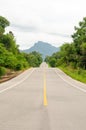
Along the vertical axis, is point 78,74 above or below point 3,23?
below

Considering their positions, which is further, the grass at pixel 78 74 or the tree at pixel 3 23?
the tree at pixel 3 23

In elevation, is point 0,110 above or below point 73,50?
below

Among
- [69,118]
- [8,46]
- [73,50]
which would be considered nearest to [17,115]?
[69,118]

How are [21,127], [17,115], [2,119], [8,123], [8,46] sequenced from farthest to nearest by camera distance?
[8,46]
[17,115]
[2,119]
[8,123]
[21,127]

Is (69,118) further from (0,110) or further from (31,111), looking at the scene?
(0,110)

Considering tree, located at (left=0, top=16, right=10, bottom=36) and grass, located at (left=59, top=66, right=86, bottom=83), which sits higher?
tree, located at (left=0, top=16, right=10, bottom=36)

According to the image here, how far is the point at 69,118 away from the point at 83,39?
61.2m

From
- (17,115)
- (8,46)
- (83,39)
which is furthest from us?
(8,46)

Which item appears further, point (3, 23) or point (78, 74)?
point (3, 23)

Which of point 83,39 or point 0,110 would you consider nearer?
point 0,110

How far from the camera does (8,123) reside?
9.72 m

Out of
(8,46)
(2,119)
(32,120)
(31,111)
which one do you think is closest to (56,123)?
(32,120)

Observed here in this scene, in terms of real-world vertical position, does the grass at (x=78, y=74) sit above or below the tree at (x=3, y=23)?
below

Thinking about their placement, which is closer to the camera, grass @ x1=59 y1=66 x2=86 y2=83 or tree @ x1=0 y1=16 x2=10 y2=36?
grass @ x1=59 y1=66 x2=86 y2=83
